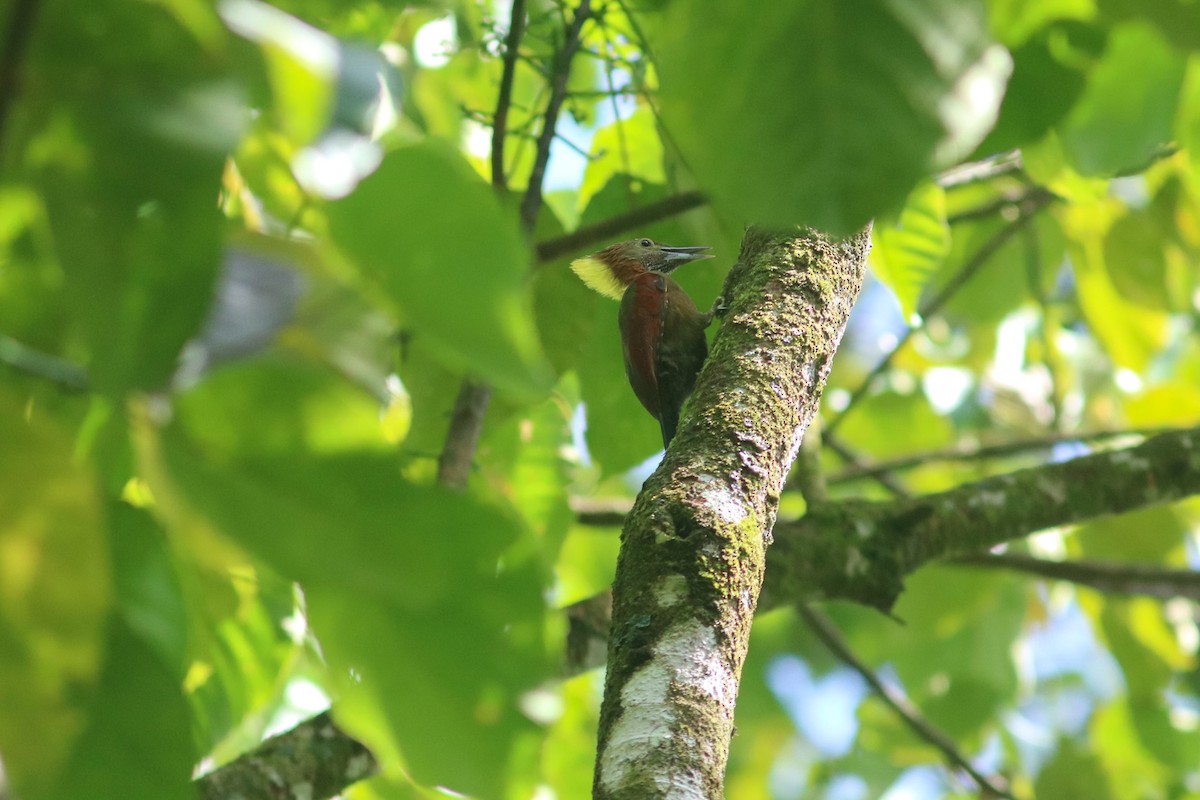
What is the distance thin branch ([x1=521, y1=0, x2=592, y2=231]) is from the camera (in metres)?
2.61

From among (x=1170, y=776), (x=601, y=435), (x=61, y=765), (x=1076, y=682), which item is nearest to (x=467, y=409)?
(x=601, y=435)

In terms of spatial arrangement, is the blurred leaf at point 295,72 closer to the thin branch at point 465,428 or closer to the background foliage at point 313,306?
the background foliage at point 313,306

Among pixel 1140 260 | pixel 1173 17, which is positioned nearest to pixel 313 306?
pixel 1173 17

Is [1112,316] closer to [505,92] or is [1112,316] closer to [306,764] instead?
[505,92]

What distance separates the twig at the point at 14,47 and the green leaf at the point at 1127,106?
997 millimetres

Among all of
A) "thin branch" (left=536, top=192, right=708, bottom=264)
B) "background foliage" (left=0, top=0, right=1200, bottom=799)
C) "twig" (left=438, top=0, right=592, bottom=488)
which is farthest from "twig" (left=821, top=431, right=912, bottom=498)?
"background foliage" (left=0, top=0, right=1200, bottom=799)

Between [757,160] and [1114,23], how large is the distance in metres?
0.38

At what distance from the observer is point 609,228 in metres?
2.73

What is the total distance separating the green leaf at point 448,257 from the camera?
24.8 inches

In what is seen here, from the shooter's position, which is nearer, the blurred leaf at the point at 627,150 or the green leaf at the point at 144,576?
the green leaf at the point at 144,576

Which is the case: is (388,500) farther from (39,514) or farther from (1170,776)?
(1170,776)

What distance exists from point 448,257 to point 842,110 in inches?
10.0

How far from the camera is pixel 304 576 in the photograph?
65 centimetres

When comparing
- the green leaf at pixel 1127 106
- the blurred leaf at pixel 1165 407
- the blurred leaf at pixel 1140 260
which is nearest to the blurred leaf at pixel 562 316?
the green leaf at pixel 1127 106
